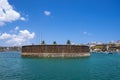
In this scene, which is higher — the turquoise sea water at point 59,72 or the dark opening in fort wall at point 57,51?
the dark opening in fort wall at point 57,51

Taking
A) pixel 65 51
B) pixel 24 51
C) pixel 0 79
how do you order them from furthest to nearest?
1. pixel 24 51
2. pixel 65 51
3. pixel 0 79

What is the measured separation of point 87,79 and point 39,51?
188 ft

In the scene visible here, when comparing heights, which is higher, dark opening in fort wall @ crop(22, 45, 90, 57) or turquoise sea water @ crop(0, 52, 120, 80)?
dark opening in fort wall @ crop(22, 45, 90, 57)

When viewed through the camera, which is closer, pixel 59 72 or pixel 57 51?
pixel 59 72

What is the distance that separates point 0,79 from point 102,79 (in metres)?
13.1

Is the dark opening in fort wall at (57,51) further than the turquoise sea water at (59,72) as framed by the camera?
Yes

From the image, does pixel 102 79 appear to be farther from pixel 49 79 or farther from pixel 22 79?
pixel 22 79

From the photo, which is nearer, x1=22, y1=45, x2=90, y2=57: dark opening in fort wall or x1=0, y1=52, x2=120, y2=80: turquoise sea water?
x1=0, y1=52, x2=120, y2=80: turquoise sea water

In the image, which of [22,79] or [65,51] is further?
[65,51]

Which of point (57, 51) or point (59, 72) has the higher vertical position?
point (57, 51)

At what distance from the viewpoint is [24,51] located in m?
92.2

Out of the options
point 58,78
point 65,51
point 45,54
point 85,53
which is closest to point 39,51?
point 45,54

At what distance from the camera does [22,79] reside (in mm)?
30109

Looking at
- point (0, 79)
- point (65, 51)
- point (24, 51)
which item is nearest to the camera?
point (0, 79)
